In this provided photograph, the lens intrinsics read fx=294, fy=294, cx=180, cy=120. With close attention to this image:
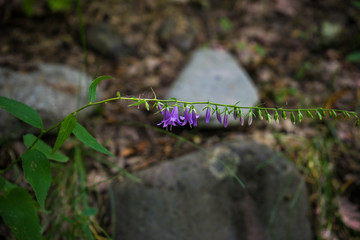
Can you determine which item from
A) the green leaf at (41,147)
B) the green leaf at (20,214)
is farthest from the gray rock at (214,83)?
the green leaf at (20,214)

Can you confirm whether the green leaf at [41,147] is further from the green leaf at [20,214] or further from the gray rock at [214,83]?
the gray rock at [214,83]

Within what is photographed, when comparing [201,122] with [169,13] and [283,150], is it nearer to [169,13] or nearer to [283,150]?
[283,150]

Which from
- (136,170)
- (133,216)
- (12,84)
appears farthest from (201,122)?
(12,84)

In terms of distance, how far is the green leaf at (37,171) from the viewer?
1463mm

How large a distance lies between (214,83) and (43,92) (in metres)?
2.11

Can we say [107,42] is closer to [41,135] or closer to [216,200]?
[216,200]

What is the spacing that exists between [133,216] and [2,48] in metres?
2.77

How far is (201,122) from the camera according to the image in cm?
338

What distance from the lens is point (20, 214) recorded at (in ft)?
5.17

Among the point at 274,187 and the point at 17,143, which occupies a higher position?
the point at 17,143

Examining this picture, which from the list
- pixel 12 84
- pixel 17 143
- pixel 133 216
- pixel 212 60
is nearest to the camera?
pixel 133 216

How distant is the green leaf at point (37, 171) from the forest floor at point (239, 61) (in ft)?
3.72

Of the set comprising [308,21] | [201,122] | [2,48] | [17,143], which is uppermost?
[308,21]

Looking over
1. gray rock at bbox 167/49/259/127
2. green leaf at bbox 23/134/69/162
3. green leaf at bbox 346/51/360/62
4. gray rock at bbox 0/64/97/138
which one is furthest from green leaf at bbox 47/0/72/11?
green leaf at bbox 346/51/360/62
